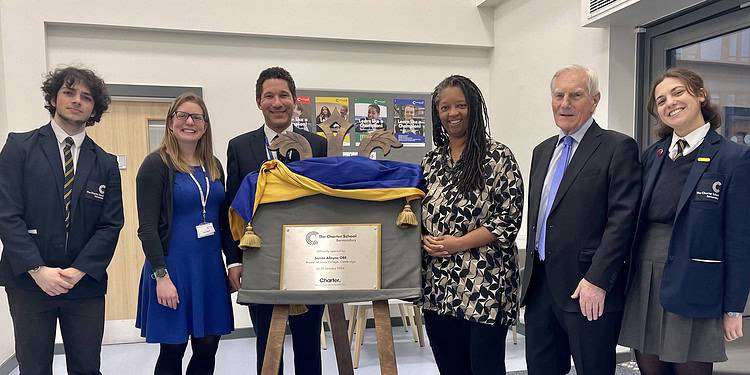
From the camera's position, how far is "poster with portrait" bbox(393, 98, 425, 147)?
13.8ft

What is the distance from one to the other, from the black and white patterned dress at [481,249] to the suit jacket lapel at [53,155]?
133 centimetres

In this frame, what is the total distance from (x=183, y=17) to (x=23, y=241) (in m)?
2.40

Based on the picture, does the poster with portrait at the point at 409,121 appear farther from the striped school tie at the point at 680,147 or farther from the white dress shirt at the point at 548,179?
the striped school tie at the point at 680,147

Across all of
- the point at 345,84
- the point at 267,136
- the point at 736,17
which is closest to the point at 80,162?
the point at 267,136

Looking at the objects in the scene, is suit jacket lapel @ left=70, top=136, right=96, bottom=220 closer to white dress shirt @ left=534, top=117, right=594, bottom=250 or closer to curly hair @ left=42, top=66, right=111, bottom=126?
curly hair @ left=42, top=66, right=111, bottom=126

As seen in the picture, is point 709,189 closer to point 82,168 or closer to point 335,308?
point 335,308

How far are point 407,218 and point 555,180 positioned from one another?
0.56 meters

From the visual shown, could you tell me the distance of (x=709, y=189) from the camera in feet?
5.03

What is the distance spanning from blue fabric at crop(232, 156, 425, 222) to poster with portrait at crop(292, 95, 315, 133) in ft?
7.47

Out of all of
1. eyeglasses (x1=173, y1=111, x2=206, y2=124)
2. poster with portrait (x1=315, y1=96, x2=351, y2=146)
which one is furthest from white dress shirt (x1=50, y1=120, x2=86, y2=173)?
poster with portrait (x1=315, y1=96, x2=351, y2=146)

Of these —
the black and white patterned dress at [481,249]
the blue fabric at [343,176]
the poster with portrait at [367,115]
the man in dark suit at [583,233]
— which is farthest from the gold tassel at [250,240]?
the poster with portrait at [367,115]

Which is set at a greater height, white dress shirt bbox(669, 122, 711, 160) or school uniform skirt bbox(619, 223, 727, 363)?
white dress shirt bbox(669, 122, 711, 160)

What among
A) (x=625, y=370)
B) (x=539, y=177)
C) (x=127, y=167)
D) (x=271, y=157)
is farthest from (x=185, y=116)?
(x=625, y=370)

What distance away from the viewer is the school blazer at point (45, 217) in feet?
5.82
